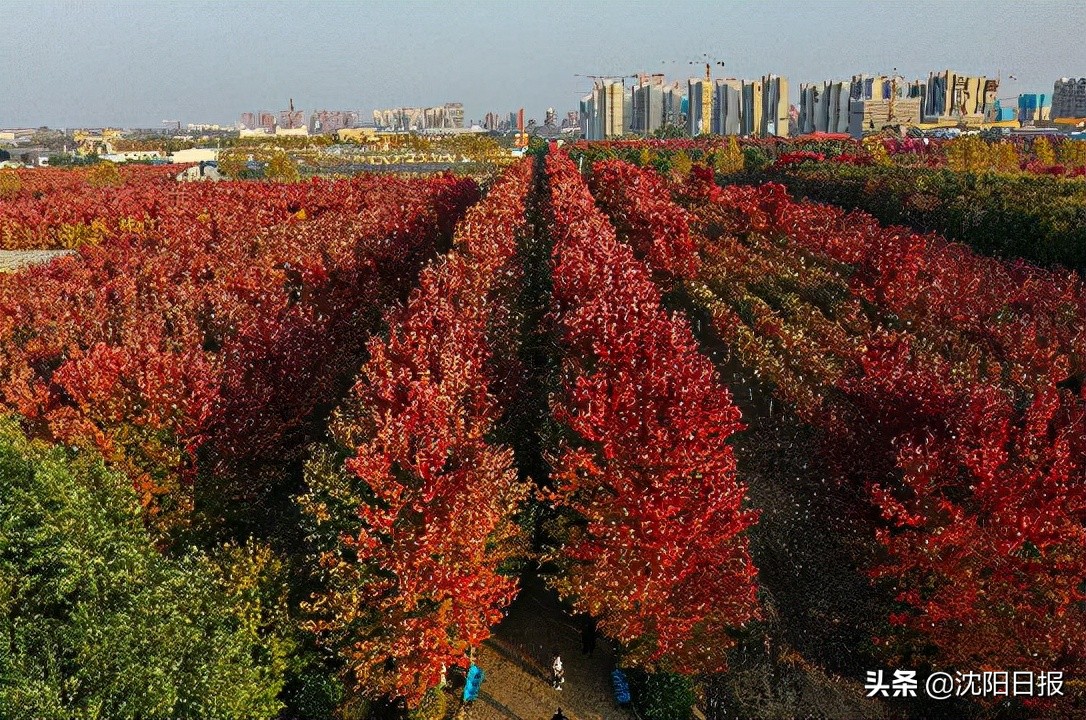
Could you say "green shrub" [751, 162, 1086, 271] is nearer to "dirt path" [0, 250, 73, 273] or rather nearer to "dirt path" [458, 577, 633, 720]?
"dirt path" [458, 577, 633, 720]

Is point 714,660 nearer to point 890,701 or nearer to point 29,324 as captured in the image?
point 890,701

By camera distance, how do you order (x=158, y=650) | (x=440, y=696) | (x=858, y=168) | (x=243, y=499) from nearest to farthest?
(x=158, y=650), (x=440, y=696), (x=243, y=499), (x=858, y=168)

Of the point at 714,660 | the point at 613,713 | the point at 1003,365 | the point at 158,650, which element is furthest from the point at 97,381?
the point at 1003,365

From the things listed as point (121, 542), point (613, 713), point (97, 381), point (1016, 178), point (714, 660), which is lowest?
point (613, 713)

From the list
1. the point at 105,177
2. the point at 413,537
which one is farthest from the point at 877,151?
the point at 413,537

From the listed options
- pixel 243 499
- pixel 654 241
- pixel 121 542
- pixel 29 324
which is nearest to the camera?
pixel 121 542

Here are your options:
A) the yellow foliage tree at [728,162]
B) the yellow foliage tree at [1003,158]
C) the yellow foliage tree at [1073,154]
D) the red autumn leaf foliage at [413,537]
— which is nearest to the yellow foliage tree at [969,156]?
the yellow foliage tree at [1003,158]

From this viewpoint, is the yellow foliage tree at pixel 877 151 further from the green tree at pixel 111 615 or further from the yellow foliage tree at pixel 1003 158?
the green tree at pixel 111 615
